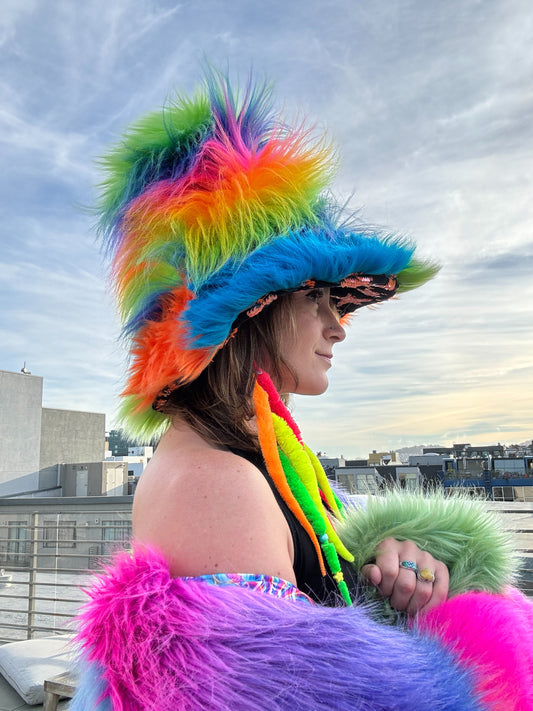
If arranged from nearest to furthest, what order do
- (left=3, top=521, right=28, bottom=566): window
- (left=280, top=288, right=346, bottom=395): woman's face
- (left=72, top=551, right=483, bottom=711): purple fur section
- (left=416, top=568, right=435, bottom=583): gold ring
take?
(left=72, top=551, right=483, bottom=711): purple fur section → (left=416, top=568, right=435, bottom=583): gold ring → (left=280, top=288, right=346, bottom=395): woman's face → (left=3, top=521, right=28, bottom=566): window

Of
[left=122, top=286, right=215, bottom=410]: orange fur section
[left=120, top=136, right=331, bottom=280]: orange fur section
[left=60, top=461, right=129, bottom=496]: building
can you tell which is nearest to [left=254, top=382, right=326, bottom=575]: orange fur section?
[left=122, top=286, right=215, bottom=410]: orange fur section

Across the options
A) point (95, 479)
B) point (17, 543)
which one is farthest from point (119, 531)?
point (95, 479)

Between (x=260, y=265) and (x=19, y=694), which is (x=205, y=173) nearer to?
(x=260, y=265)

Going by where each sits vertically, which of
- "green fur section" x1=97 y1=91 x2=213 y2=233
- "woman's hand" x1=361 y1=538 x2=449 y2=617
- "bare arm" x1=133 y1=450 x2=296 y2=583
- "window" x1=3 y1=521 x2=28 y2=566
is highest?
"green fur section" x1=97 y1=91 x2=213 y2=233

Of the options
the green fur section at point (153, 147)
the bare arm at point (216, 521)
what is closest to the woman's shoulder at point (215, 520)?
the bare arm at point (216, 521)

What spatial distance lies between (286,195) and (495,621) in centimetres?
74

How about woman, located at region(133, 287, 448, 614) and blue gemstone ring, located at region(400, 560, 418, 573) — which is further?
blue gemstone ring, located at region(400, 560, 418, 573)

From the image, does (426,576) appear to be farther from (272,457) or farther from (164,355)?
(164,355)

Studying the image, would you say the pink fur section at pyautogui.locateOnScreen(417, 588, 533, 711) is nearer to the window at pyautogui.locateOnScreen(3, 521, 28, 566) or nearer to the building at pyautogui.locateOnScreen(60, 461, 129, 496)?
the window at pyautogui.locateOnScreen(3, 521, 28, 566)

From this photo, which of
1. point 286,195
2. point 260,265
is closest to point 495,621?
point 260,265

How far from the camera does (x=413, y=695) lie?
576 millimetres

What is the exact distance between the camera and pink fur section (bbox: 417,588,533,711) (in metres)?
0.67

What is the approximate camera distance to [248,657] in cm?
59

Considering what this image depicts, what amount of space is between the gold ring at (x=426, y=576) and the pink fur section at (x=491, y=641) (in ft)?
0.15
